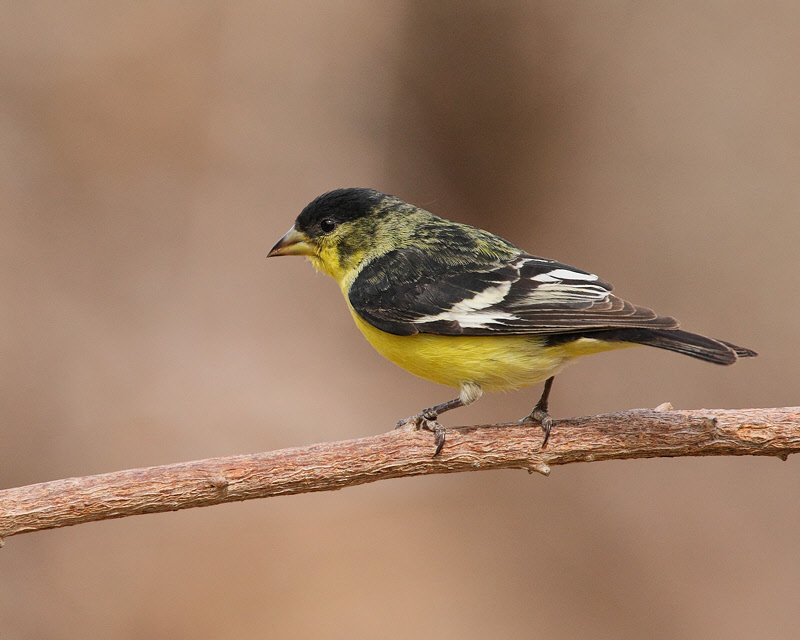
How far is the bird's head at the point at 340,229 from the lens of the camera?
192 inches

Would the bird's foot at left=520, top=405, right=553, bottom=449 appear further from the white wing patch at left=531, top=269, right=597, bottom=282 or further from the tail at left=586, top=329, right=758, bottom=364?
the white wing patch at left=531, top=269, right=597, bottom=282

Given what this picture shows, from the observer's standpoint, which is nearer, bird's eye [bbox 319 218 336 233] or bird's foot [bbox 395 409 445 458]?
bird's foot [bbox 395 409 445 458]

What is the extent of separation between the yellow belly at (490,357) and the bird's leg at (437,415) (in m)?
0.04

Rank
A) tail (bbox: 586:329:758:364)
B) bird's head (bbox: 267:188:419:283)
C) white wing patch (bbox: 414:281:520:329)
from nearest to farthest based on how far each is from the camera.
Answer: tail (bbox: 586:329:758:364) < white wing patch (bbox: 414:281:520:329) < bird's head (bbox: 267:188:419:283)

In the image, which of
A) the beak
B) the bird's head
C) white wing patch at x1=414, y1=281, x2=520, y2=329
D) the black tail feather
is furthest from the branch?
the beak

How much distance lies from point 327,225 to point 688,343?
2.37 meters

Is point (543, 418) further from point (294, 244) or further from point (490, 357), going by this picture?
point (294, 244)

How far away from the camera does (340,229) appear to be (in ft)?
16.1

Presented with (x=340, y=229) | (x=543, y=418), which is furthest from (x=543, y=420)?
(x=340, y=229)

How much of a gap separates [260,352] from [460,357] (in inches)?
170

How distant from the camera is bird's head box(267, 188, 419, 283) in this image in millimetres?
4867

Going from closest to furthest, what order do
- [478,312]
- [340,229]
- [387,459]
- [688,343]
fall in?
[688,343]
[387,459]
[478,312]
[340,229]

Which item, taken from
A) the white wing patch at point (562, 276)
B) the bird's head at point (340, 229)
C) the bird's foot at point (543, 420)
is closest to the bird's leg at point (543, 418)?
the bird's foot at point (543, 420)

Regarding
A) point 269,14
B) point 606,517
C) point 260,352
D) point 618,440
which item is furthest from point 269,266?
point 618,440
